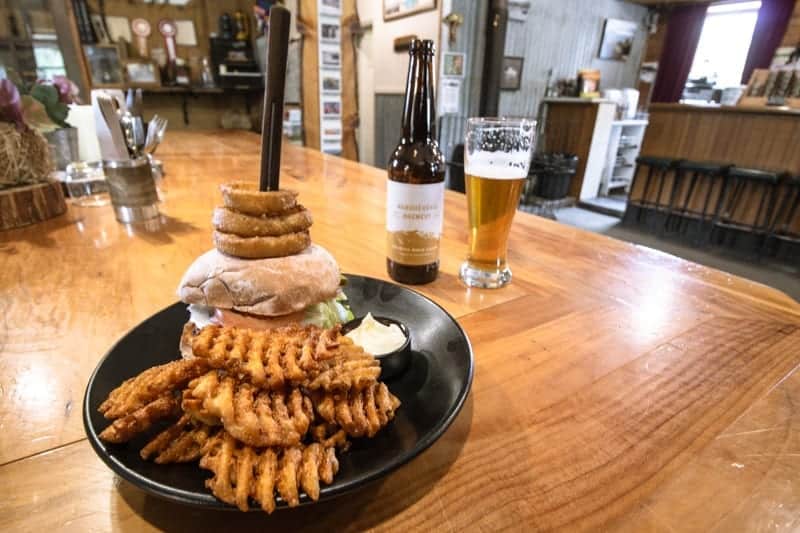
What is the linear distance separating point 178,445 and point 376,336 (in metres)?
0.34

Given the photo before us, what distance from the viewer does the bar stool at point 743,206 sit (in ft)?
14.8

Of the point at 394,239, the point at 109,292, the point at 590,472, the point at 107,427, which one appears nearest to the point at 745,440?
the point at 590,472

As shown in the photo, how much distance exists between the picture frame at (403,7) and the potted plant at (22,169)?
16.7 ft

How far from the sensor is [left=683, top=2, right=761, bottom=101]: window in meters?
7.76

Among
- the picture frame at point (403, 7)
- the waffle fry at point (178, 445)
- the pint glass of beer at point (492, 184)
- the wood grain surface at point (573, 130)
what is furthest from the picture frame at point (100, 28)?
the waffle fry at point (178, 445)

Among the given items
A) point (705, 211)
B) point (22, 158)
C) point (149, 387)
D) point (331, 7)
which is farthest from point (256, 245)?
point (705, 211)

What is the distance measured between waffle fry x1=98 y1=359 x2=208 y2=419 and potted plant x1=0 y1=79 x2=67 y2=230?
1310 mm

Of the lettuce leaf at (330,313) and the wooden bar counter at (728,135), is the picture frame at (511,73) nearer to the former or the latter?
the wooden bar counter at (728,135)

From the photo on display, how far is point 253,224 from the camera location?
0.76 m

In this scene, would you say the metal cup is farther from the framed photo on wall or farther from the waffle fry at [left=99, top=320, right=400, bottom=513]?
the framed photo on wall

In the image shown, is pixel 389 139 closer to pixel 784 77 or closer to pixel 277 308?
pixel 784 77

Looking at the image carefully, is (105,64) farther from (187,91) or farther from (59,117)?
(59,117)

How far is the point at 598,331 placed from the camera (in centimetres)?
89

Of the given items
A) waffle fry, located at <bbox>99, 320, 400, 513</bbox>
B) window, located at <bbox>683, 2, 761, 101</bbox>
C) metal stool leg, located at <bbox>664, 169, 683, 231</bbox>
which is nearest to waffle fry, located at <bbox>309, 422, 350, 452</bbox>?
waffle fry, located at <bbox>99, 320, 400, 513</bbox>
